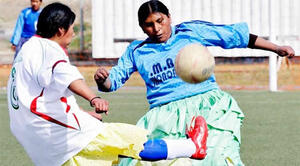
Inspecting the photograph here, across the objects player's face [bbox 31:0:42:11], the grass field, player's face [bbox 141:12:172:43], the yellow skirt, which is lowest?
the grass field

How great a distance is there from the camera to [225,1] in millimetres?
22266

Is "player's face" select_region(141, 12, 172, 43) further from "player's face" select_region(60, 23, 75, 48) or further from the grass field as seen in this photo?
the grass field

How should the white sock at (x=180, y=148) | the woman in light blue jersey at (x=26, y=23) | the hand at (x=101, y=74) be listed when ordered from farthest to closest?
the woman in light blue jersey at (x=26, y=23)
the hand at (x=101, y=74)
the white sock at (x=180, y=148)

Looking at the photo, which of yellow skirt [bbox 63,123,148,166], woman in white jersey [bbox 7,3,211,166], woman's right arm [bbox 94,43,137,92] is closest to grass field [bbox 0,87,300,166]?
woman's right arm [bbox 94,43,137,92]

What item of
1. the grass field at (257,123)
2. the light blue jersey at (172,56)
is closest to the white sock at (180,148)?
the light blue jersey at (172,56)

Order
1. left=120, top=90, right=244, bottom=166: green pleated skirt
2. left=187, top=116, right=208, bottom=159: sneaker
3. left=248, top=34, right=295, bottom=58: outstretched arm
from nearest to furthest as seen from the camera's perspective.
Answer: left=187, top=116, right=208, bottom=159: sneaker, left=120, top=90, right=244, bottom=166: green pleated skirt, left=248, top=34, right=295, bottom=58: outstretched arm

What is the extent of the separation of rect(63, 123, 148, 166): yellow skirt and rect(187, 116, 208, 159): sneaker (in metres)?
0.52

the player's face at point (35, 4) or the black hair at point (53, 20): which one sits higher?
the black hair at point (53, 20)

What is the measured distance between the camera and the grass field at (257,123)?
28.1 ft

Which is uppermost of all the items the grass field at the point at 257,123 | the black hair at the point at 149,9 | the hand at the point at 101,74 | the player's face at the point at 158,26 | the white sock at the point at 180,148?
the black hair at the point at 149,9

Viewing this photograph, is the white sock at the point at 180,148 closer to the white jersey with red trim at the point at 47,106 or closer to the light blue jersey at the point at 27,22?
the white jersey with red trim at the point at 47,106

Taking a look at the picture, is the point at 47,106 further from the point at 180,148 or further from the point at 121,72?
the point at 121,72

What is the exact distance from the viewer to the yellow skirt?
5520 millimetres

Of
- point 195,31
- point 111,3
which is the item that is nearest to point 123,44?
point 111,3
